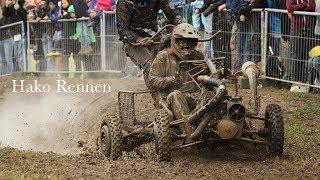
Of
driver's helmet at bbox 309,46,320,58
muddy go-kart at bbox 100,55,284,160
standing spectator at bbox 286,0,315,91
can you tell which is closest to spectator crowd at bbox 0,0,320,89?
standing spectator at bbox 286,0,315,91

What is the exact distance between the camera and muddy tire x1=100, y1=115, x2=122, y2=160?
39.1ft

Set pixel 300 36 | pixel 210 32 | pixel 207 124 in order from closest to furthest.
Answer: pixel 207 124
pixel 300 36
pixel 210 32

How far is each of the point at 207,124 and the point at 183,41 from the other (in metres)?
1.91

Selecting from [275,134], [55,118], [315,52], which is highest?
[315,52]

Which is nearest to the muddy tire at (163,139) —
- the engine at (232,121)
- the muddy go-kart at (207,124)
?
the muddy go-kart at (207,124)

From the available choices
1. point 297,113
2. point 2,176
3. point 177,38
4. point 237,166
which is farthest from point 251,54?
point 2,176

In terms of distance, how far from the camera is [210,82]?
36.1ft

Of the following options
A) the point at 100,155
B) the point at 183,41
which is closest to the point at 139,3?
the point at 183,41

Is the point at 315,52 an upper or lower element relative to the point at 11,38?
lower

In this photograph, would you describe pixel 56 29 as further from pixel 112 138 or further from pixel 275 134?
pixel 275 134

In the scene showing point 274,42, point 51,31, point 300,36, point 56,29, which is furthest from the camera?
point 51,31

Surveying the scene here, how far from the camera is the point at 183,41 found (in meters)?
12.2

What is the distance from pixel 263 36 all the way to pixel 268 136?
21.6 feet

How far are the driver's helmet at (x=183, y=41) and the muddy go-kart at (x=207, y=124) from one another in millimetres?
217
